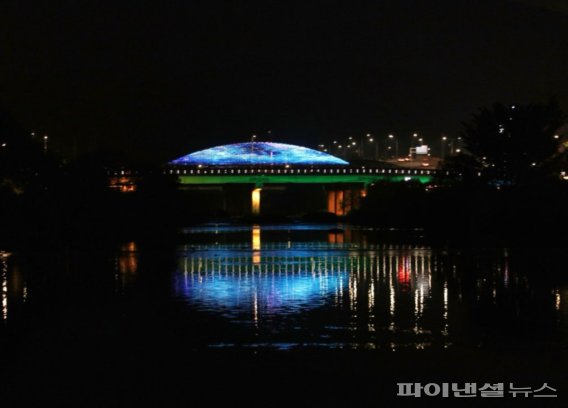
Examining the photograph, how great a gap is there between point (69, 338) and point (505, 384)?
21.6 feet

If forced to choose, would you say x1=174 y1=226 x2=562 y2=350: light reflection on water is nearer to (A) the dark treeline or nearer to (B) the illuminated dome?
(A) the dark treeline

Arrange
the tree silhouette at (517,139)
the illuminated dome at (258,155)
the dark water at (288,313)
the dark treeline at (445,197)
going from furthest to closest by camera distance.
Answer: the illuminated dome at (258,155), the tree silhouette at (517,139), the dark treeline at (445,197), the dark water at (288,313)

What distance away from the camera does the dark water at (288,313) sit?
1384 centimetres

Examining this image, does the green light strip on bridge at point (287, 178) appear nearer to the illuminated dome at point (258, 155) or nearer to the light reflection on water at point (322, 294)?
the illuminated dome at point (258, 155)

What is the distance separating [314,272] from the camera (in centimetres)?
2881

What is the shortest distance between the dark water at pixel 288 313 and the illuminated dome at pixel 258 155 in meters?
116

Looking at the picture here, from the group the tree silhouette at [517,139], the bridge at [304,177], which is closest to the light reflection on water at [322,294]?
the tree silhouette at [517,139]

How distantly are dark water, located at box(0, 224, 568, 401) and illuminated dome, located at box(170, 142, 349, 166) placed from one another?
11628 centimetres

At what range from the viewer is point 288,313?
732 inches

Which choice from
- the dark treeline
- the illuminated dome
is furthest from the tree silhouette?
the illuminated dome

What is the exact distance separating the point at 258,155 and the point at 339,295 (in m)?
136

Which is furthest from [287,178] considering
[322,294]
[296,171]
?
[322,294]

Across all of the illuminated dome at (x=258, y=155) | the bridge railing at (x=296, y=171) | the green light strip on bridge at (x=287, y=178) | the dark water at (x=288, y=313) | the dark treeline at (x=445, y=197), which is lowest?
the dark water at (x=288, y=313)

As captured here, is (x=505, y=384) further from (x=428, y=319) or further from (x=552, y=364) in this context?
(x=428, y=319)
